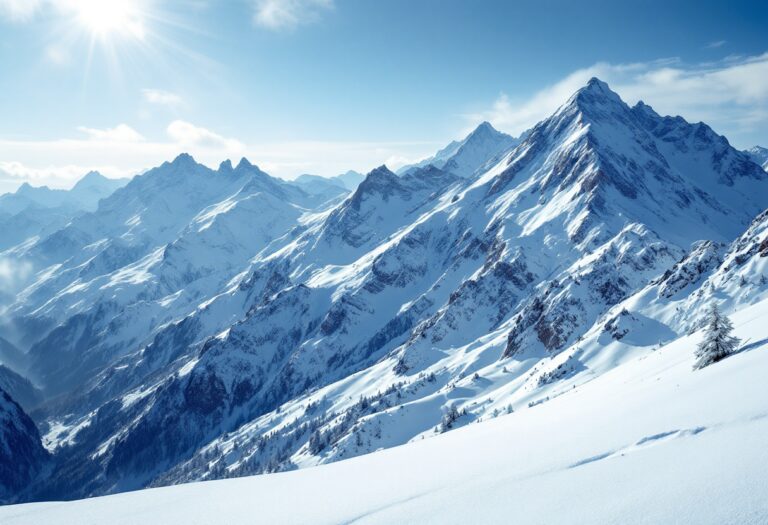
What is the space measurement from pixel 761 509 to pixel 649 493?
1.92 meters

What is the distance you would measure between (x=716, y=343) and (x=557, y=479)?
18.7m

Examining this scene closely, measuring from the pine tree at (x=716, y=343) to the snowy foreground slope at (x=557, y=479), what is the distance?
11.0ft

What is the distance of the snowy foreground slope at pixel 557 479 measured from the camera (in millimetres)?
9055

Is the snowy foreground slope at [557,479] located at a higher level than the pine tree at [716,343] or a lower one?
higher

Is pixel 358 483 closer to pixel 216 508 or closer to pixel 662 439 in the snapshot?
pixel 216 508

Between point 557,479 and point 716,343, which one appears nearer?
point 557,479

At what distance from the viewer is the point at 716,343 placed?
24.2 m

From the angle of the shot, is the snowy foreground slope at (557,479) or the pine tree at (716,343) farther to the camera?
the pine tree at (716,343)

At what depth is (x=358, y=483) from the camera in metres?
14.9

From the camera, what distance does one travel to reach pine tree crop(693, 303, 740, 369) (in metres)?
→ 23.6

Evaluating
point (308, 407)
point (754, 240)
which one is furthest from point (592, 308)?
point (308, 407)

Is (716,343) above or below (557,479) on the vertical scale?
below

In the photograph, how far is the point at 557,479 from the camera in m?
11.2

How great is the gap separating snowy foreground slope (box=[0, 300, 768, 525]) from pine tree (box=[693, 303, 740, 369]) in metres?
3.34
